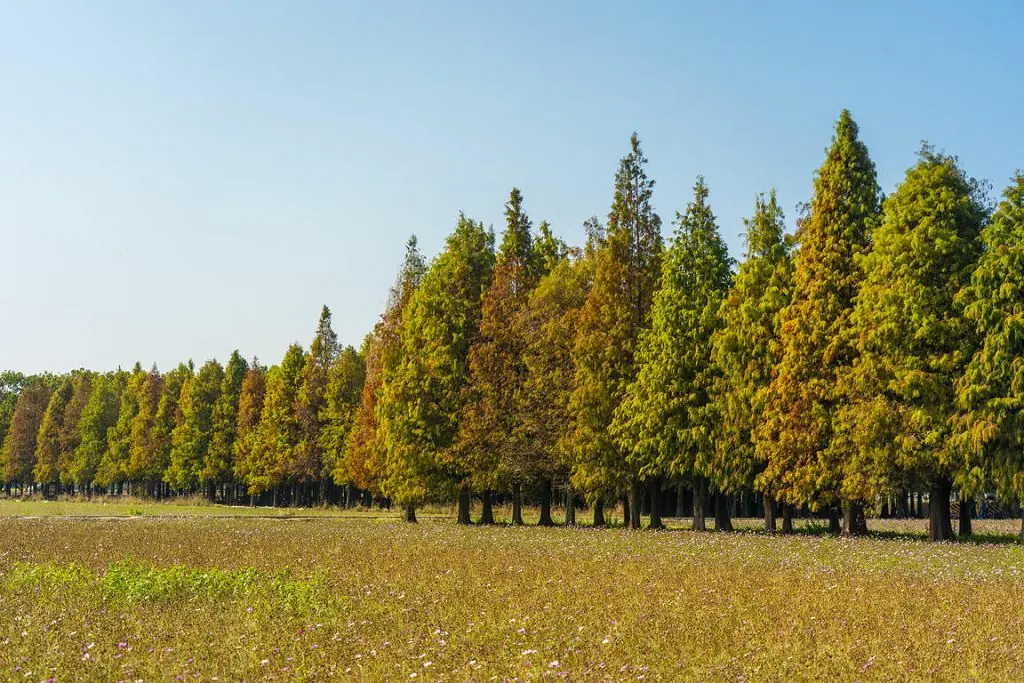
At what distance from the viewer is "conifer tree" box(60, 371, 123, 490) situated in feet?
359

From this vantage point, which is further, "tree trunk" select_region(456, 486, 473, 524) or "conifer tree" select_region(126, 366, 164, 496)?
"conifer tree" select_region(126, 366, 164, 496)

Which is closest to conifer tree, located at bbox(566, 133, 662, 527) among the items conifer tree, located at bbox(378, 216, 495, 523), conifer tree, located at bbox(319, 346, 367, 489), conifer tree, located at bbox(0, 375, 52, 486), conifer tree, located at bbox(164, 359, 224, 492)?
conifer tree, located at bbox(378, 216, 495, 523)

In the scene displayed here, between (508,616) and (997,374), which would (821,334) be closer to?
(997,374)

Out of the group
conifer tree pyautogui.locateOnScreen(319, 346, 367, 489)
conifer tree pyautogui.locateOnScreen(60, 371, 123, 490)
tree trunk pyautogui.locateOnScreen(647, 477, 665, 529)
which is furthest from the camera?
conifer tree pyautogui.locateOnScreen(60, 371, 123, 490)

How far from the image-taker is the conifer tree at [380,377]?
50406mm

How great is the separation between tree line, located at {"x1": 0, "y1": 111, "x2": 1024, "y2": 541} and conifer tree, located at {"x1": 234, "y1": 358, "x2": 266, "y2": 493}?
30.4 meters

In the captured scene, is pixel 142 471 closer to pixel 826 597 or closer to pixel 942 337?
pixel 942 337

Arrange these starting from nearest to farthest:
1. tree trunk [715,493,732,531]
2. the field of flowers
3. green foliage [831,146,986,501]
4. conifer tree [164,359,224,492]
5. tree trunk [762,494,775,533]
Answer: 1. the field of flowers
2. green foliage [831,146,986,501]
3. tree trunk [762,494,775,533]
4. tree trunk [715,493,732,531]
5. conifer tree [164,359,224,492]

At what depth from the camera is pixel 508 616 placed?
12.9m

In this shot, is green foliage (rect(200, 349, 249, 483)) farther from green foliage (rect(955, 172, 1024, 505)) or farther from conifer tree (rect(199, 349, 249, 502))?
green foliage (rect(955, 172, 1024, 505))

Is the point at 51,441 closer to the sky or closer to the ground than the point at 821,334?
closer to the ground


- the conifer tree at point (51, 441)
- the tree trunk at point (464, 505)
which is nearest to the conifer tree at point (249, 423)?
the conifer tree at point (51, 441)

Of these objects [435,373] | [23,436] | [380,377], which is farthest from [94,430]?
[435,373]

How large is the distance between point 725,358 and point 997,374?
10772 mm
